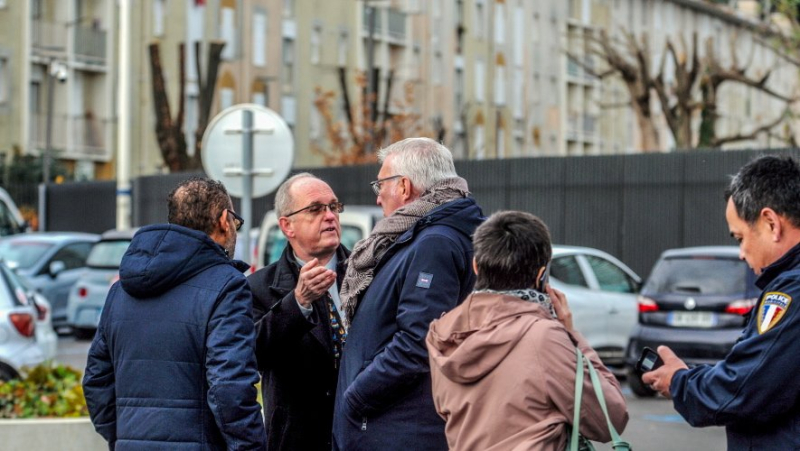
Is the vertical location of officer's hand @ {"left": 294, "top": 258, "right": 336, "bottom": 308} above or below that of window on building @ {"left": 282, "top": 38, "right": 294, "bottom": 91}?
below

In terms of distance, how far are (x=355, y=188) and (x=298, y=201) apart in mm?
24271

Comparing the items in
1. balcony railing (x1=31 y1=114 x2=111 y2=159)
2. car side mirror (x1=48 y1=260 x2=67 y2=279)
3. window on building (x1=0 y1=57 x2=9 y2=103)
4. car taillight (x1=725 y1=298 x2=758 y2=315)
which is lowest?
car side mirror (x1=48 y1=260 x2=67 y2=279)

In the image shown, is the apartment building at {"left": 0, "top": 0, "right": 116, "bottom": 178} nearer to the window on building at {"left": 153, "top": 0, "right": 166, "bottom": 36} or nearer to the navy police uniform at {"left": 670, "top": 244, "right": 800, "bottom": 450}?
the window on building at {"left": 153, "top": 0, "right": 166, "bottom": 36}

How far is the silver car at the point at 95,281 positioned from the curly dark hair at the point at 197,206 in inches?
670

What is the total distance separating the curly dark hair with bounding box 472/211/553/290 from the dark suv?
35.9 ft

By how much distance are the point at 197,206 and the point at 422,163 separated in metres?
0.83

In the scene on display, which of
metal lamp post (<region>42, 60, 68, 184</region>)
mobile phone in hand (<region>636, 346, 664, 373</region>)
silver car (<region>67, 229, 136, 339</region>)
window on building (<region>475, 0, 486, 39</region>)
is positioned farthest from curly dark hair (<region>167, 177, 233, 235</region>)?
window on building (<region>475, 0, 486, 39</region>)

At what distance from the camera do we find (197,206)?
5332 millimetres

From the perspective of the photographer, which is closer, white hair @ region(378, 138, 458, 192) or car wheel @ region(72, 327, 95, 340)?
white hair @ region(378, 138, 458, 192)

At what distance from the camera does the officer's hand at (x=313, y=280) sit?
5.62 meters

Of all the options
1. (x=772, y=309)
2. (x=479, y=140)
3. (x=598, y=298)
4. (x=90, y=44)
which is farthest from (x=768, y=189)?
(x=479, y=140)

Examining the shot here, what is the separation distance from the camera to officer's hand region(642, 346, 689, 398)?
445 cm

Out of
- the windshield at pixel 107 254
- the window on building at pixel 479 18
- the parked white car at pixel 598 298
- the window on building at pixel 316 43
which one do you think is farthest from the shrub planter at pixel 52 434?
the window on building at pixel 479 18

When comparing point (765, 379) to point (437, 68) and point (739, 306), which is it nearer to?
point (739, 306)
